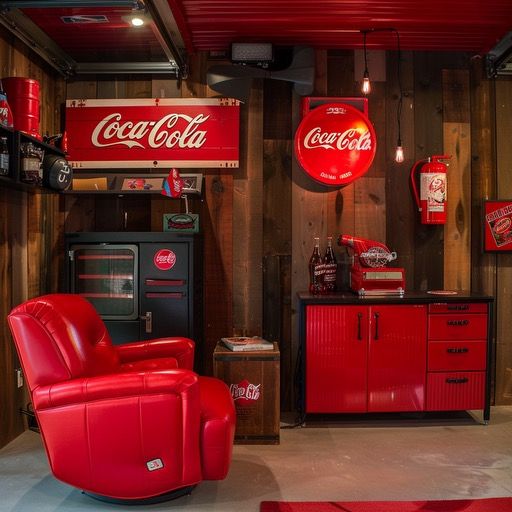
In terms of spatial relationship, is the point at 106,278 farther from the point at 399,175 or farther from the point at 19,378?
the point at 399,175

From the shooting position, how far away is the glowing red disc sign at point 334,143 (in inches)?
170

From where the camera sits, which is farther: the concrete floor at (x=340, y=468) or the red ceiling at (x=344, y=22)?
the red ceiling at (x=344, y=22)

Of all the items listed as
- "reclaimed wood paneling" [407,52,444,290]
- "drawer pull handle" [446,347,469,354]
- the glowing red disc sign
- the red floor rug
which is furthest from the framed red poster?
the red floor rug

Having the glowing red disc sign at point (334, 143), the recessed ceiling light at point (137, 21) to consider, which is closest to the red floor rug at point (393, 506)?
the glowing red disc sign at point (334, 143)

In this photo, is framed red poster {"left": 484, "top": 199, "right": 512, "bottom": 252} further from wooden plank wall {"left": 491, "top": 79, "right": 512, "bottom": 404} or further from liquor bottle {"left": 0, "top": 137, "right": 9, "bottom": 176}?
liquor bottle {"left": 0, "top": 137, "right": 9, "bottom": 176}

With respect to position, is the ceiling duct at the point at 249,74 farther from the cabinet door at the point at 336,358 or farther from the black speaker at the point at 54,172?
the cabinet door at the point at 336,358

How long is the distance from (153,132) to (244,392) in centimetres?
221

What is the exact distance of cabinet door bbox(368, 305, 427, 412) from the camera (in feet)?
12.7

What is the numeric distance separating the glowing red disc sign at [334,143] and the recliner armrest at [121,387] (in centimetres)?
232

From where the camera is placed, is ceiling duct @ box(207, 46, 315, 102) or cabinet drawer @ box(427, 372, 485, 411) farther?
ceiling duct @ box(207, 46, 315, 102)

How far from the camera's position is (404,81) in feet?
14.7

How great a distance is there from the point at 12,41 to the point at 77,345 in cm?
227

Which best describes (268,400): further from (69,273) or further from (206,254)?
(69,273)

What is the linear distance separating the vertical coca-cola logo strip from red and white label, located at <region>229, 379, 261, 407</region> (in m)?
1.79
